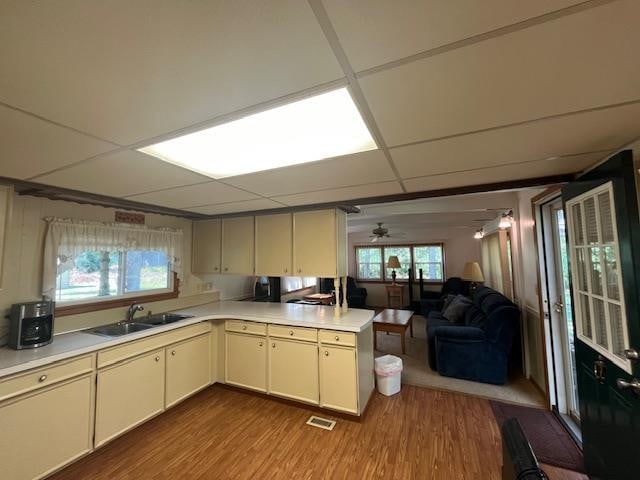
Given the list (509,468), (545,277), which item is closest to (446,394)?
(545,277)

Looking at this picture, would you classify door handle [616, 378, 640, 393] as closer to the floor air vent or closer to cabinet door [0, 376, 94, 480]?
the floor air vent

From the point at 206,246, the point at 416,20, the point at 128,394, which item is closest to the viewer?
the point at 416,20

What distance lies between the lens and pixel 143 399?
2408 mm

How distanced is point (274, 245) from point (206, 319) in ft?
3.76

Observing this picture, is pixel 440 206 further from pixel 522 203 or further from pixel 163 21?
pixel 163 21

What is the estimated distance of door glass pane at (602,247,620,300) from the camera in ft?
4.73

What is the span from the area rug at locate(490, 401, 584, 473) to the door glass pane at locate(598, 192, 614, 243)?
1.49 m

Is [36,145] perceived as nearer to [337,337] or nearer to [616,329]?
[337,337]

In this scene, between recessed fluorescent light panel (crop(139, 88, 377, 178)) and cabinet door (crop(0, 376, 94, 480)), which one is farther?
cabinet door (crop(0, 376, 94, 480))

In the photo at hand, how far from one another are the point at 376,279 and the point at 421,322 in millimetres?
2411

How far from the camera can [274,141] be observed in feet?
5.29

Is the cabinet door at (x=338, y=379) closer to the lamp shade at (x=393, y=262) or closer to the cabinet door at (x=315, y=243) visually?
the cabinet door at (x=315, y=243)

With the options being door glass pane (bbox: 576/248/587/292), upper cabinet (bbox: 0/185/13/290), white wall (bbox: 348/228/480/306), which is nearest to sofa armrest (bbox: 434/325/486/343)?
door glass pane (bbox: 576/248/587/292)

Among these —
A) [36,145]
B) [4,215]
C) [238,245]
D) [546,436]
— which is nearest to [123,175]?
[36,145]
